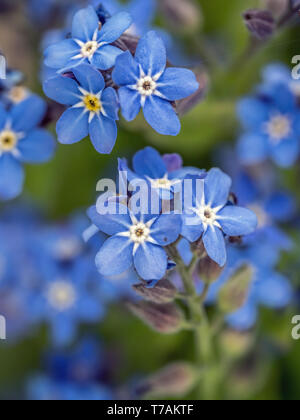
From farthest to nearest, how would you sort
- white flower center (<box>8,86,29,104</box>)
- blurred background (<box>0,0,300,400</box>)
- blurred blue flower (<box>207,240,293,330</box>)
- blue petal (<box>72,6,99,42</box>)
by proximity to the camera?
blurred background (<box>0,0,300,400</box>) → blurred blue flower (<box>207,240,293,330</box>) → white flower center (<box>8,86,29,104</box>) → blue petal (<box>72,6,99,42</box>)

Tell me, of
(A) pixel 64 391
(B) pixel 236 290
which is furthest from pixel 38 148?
(A) pixel 64 391

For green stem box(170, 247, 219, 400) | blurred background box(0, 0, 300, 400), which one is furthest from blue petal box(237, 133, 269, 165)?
green stem box(170, 247, 219, 400)

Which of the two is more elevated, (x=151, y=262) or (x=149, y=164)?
(x=149, y=164)

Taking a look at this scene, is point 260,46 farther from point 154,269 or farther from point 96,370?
point 96,370

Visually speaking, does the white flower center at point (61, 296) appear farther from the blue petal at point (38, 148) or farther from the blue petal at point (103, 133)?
the blue petal at point (103, 133)

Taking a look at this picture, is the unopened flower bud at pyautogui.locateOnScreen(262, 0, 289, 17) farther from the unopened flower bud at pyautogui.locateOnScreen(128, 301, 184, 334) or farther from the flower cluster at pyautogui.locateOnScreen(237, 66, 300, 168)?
the unopened flower bud at pyautogui.locateOnScreen(128, 301, 184, 334)

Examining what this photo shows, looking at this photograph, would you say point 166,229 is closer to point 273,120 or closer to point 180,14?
point 273,120

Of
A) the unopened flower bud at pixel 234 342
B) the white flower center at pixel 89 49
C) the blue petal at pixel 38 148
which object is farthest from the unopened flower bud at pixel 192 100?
the unopened flower bud at pixel 234 342
